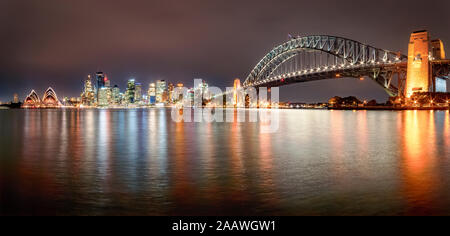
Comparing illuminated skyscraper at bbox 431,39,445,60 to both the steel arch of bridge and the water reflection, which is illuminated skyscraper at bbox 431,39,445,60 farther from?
the water reflection

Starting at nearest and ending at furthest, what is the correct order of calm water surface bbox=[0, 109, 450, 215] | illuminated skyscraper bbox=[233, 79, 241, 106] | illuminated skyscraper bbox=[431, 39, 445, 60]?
calm water surface bbox=[0, 109, 450, 215] < illuminated skyscraper bbox=[431, 39, 445, 60] < illuminated skyscraper bbox=[233, 79, 241, 106]

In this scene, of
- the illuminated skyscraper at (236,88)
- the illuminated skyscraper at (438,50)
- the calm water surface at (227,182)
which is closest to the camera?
the calm water surface at (227,182)

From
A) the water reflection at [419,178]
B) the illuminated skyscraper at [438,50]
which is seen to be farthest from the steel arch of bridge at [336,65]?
the water reflection at [419,178]

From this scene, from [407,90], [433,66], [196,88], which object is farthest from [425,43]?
[196,88]

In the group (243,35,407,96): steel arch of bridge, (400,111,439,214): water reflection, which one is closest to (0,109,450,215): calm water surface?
(400,111,439,214): water reflection

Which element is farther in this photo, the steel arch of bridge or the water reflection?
the steel arch of bridge

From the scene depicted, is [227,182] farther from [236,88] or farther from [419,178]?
[236,88]

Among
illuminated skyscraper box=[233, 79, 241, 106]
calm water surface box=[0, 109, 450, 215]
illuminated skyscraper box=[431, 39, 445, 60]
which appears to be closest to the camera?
calm water surface box=[0, 109, 450, 215]

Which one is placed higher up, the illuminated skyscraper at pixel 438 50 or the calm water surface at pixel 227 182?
the illuminated skyscraper at pixel 438 50

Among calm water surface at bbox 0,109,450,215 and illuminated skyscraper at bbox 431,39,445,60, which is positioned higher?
illuminated skyscraper at bbox 431,39,445,60

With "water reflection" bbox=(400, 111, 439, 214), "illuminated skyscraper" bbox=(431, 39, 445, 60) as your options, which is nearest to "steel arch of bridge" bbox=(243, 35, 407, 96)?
"illuminated skyscraper" bbox=(431, 39, 445, 60)

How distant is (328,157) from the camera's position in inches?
452

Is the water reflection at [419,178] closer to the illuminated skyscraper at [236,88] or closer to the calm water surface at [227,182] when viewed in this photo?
the calm water surface at [227,182]
